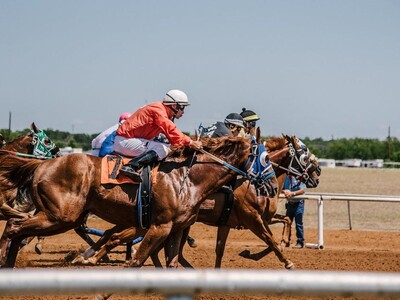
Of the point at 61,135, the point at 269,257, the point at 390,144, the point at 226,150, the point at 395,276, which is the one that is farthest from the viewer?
the point at 390,144

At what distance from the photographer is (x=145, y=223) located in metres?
Result: 7.89

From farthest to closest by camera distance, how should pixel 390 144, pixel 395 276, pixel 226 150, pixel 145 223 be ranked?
1. pixel 390 144
2. pixel 226 150
3. pixel 145 223
4. pixel 395 276

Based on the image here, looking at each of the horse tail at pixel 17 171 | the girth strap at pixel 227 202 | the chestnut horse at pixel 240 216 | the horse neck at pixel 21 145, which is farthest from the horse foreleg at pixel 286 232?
the horse tail at pixel 17 171

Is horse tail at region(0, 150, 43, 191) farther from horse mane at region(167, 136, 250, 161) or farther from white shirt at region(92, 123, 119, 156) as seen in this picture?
horse mane at region(167, 136, 250, 161)

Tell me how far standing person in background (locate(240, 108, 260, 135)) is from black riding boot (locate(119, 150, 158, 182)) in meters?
3.71

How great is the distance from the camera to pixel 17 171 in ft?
29.4

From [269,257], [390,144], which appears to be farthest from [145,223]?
[390,144]

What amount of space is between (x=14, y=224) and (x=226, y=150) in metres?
2.64

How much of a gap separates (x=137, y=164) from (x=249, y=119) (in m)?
4.23

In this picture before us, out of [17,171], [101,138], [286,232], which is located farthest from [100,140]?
[286,232]

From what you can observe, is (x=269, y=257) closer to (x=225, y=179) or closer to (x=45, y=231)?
(x=225, y=179)

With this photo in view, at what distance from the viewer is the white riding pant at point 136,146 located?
816 centimetres

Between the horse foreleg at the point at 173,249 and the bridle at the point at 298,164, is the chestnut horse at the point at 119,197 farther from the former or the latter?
the bridle at the point at 298,164

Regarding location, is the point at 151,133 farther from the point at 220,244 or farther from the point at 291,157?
the point at 291,157
